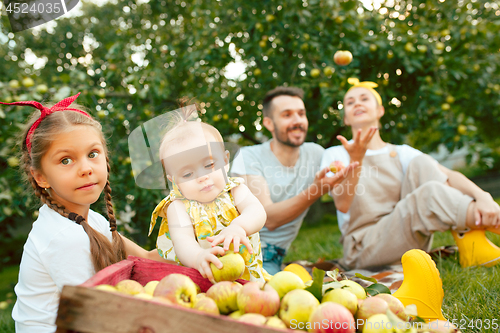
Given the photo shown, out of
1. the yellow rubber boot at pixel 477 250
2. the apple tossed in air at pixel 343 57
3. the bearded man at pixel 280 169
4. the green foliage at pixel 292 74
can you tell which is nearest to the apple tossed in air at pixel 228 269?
the bearded man at pixel 280 169

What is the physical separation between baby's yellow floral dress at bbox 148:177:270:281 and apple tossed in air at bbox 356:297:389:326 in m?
0.49

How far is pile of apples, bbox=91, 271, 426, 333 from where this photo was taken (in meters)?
0.84

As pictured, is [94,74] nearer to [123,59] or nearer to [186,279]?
[123,59]

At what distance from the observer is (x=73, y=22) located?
24.1 feet

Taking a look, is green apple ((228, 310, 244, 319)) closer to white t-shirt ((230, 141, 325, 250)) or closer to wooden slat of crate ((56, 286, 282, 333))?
wooden slat of crate ((56, 286, 282, 333))

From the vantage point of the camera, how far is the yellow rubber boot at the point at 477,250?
2.21 meters

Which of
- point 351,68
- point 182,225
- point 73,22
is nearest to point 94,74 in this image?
point 351,68

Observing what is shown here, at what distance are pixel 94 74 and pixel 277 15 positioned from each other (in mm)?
2146

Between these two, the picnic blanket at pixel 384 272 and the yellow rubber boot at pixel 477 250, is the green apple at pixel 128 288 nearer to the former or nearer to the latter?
the picnic blanket at pixel 384 272

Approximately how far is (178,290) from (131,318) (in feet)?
0.71

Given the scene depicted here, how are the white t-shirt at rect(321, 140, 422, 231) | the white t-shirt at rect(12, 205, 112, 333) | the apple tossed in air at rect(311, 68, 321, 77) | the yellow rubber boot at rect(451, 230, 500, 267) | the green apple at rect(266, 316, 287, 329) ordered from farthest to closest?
the apple tossed in air at rect(311, 68, 321, 77)
the white t-shirt at rect(321, 140, 422, 231)
the yellow rubber boot at rect(451, 230, 500, 267)
the white t-shirt at rect(12, 205, 112, 333)
the green apple at rect(266, 316, 287, 329)

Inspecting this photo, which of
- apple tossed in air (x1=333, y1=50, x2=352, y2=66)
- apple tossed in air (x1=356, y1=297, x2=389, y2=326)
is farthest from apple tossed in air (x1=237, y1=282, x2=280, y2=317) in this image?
apple tossed in air (x1=333, y1=50, x2=352, y2=66)

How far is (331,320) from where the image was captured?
83 cm

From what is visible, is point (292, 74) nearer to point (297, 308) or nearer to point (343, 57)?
point (343, 57)
